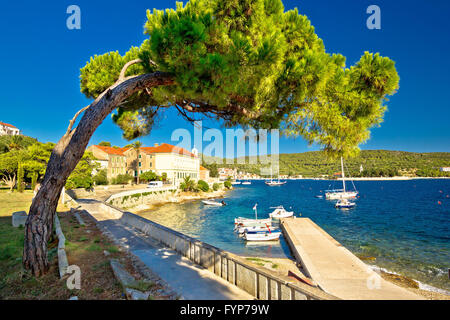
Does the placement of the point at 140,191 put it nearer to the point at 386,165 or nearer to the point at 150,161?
the point at 150,161

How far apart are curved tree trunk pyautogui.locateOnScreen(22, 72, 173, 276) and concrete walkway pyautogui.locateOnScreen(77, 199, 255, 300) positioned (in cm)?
228

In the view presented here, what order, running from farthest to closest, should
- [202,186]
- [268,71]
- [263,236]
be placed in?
[202,186]
[263,236]
[268,71]

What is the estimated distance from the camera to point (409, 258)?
14984 millimetres

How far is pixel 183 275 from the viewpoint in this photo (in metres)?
4.98

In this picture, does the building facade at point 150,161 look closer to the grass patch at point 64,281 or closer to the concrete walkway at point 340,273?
the concrete walkway at point 340,273

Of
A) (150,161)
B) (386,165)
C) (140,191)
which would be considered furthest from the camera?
(386,165)

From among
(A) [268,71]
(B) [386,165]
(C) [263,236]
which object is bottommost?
(C) [263,236]

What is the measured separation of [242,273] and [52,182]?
3961 millimetres

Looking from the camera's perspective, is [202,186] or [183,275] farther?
[202,186]

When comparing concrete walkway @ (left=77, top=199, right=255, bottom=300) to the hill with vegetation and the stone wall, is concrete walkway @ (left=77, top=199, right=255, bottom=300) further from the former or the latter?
the hill with vegetation

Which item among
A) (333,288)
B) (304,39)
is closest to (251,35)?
(304,39)

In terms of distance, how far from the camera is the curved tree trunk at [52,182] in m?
4.30

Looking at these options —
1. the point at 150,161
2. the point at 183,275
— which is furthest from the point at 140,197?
the point at 183,275

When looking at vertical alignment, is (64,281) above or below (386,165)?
below
